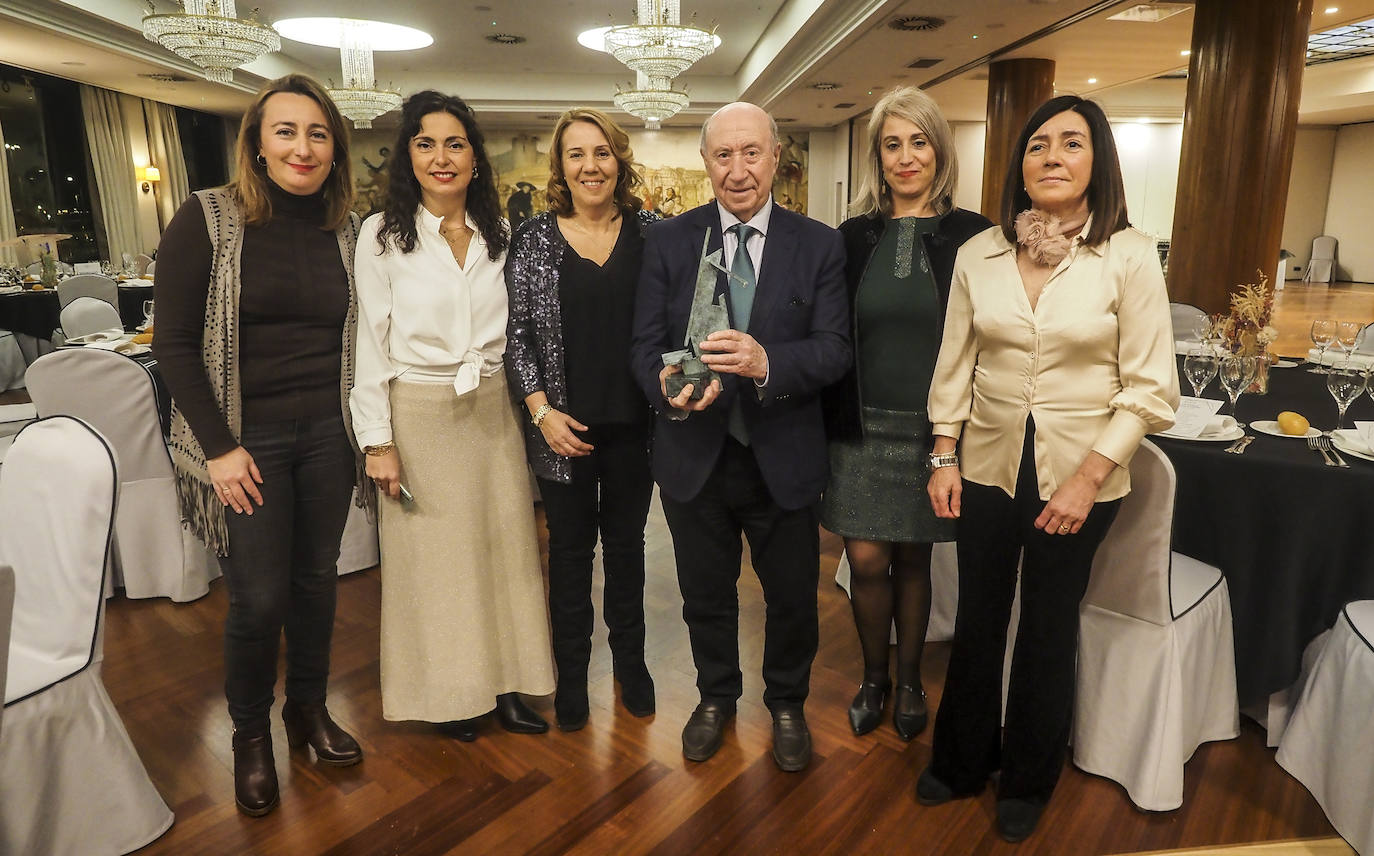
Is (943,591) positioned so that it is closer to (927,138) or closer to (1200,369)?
(1200,369)

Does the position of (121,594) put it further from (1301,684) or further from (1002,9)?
(1002,9)

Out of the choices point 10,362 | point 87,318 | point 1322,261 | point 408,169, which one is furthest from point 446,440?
point 1322,261

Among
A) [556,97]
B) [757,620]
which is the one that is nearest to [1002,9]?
[757,620]

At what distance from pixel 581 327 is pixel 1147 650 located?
1.60 meters

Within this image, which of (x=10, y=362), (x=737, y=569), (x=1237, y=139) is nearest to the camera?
(x=737, y=569)

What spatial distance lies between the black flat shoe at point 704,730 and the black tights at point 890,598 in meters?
0.45

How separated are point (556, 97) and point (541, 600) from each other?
13239mm

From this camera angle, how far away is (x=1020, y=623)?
1914mm

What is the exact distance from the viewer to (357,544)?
363cm

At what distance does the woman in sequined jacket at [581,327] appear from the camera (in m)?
2.10

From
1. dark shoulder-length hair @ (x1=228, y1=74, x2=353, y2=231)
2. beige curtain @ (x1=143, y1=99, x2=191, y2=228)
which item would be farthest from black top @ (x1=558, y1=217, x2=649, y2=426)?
beige curtain @ (x1=143, y1=99, x2=191, y2=228)

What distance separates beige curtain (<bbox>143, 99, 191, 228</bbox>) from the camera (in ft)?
40.8

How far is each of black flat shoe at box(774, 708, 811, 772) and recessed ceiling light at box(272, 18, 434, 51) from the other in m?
10.1

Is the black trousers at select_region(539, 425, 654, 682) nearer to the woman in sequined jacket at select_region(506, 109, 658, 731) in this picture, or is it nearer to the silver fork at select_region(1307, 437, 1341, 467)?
the woman in sequined jacket at select_region(506, 109, 658, 731)
